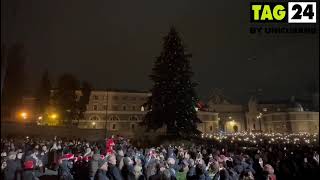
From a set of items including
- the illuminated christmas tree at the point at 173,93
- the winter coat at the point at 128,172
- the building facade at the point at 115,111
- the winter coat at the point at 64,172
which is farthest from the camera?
the building facade at the point at 115,111

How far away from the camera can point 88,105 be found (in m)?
68.8

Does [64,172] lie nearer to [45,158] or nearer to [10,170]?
[10,170]

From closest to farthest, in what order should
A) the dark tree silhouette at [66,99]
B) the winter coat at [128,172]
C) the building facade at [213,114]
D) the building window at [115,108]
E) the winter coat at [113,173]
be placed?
the winter coat at [113,173] → the winter coat at [128,172] → the dark tree silhouette at [66,99] → the building facade at [213,114] → the building window at [115,108]

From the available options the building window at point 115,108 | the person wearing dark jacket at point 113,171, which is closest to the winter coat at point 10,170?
the person wearing dark jacket at point 113,171

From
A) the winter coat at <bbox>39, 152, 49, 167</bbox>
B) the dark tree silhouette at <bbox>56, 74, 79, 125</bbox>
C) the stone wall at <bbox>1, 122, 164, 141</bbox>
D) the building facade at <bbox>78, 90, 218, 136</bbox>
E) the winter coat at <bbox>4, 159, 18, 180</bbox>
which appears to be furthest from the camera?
the building facade at <bbox>78, 90, 218, 136</bbox>

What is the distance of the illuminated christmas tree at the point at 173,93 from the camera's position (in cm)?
3077

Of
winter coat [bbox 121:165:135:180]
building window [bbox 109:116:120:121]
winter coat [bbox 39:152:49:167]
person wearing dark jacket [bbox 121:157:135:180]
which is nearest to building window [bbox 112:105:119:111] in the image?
building window [bbox 109:116:120:121]

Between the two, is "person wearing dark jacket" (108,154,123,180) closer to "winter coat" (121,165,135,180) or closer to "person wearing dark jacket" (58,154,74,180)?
"winter coat" (121,165,135,180)

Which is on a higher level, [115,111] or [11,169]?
[115,111]

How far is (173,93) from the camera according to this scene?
3166 centimetres

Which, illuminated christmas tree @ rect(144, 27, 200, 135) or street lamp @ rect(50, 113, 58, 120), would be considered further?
street lamp @ rect(50, 113, 58, 120)

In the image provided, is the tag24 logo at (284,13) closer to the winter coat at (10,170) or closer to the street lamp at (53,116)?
the winter coat at (10,170)

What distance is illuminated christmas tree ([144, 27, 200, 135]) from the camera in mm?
30766

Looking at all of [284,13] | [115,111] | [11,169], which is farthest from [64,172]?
[115,111]
